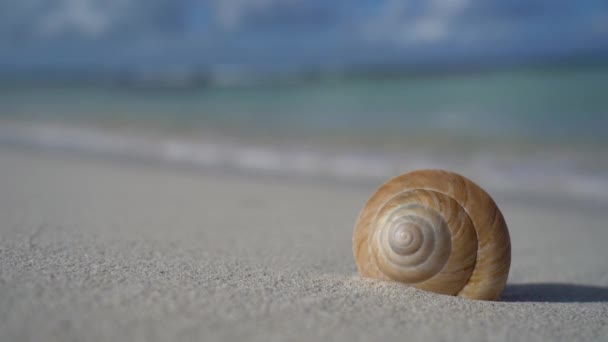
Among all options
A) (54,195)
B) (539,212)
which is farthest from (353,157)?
(54,195)

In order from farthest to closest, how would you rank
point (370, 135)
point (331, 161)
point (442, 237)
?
1. point (370, 135)
2. point (331, 161)
3. point (442, 237)

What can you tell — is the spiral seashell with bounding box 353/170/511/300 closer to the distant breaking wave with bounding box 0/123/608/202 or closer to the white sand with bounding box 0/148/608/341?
the white sand with bounding box 0/148/608/341

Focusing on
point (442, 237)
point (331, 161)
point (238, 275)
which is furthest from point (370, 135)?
point (442, 237)

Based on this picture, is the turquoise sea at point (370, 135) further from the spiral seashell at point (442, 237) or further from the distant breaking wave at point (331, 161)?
the spiral seashell at point (442, 237)

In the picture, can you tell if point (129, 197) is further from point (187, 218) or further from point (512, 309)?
point (512, 309)

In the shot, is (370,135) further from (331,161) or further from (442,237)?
(442,237)

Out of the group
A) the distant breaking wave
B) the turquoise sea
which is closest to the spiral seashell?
the distant breaking wave
